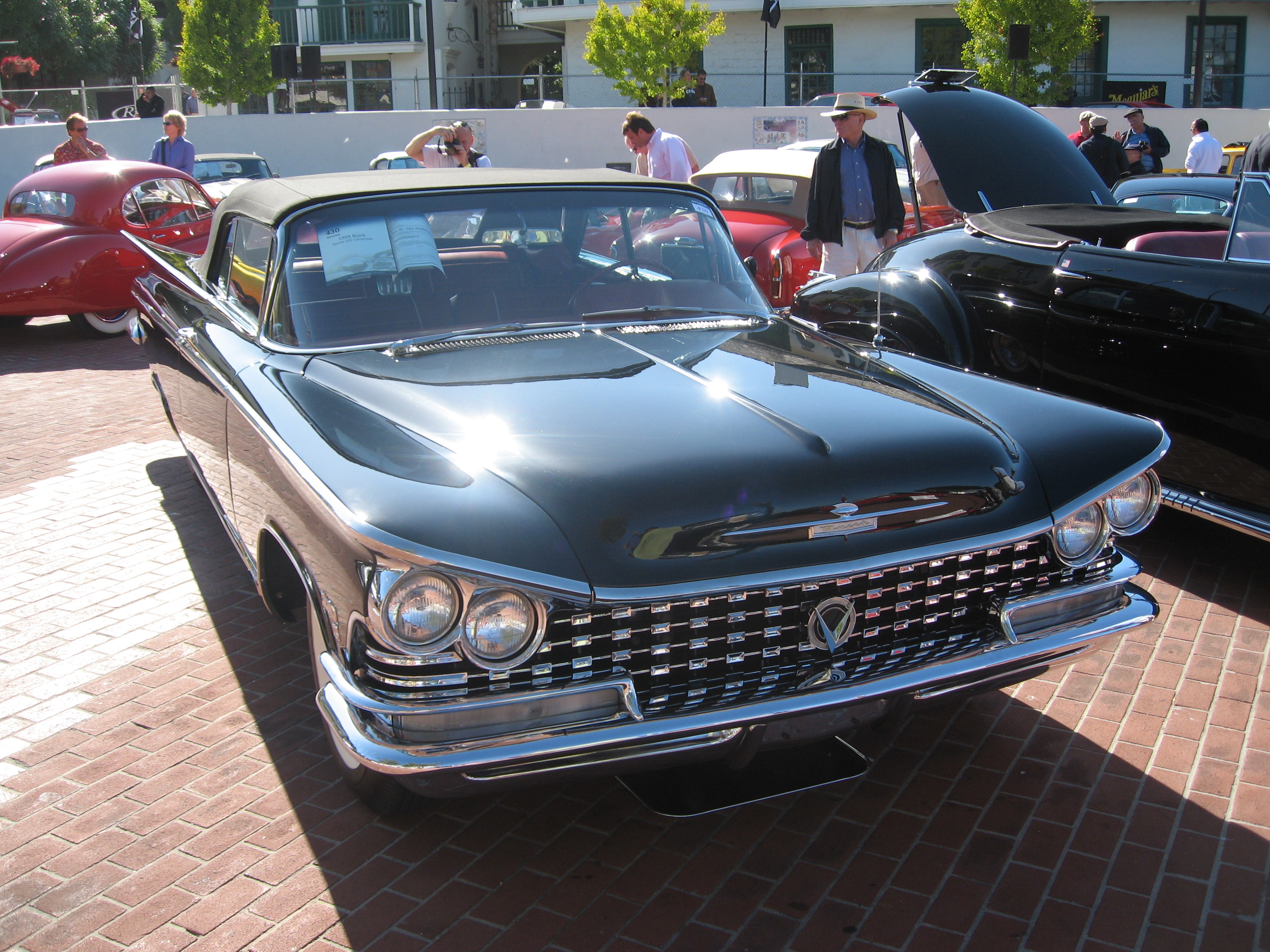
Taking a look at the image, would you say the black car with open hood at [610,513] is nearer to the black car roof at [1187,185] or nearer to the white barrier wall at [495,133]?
the black car roof at [1187,185]

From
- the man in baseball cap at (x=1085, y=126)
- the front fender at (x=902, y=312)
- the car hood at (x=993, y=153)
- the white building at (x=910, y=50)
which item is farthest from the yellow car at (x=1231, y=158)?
the white building at (x=910, y=50)

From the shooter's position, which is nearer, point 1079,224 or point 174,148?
point 1079,224

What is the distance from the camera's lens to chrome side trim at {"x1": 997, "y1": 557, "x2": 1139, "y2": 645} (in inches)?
106

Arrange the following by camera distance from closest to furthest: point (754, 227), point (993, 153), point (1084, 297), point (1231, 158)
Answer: point (1084, 297)
point (993, 153)
point (754, 227)
point (1231, 158)

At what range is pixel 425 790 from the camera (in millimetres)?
2326

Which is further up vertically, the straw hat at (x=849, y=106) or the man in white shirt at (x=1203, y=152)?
the man in white shirt at (x=1203, y=152)

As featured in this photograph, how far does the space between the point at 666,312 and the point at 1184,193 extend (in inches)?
231

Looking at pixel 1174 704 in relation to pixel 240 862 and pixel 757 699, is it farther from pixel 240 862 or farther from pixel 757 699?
pixel 240 862

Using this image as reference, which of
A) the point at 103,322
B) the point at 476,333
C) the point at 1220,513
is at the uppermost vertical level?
the point at 476,333

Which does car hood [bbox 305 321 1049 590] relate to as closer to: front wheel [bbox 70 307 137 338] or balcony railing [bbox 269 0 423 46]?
front wheel [bbox 70 307 137 338]

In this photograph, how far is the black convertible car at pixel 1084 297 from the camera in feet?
13.4

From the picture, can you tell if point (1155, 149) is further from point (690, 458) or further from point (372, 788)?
point (372, 788)

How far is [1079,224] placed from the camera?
5.23 meters

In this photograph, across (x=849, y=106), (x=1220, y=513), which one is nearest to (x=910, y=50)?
(x=849, y=106)
